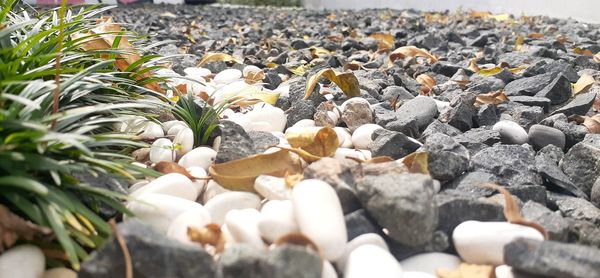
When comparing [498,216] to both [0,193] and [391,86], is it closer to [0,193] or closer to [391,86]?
[0,193]

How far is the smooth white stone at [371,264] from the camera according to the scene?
2.04ft

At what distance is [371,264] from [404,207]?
86 millimetres

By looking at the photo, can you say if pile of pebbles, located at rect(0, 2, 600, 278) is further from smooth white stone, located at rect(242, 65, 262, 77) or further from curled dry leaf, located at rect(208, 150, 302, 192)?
smooth white stone, located at rect(242, 65, 262, 77)

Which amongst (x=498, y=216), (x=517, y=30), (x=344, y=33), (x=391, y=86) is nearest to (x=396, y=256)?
(x=498, y=216)

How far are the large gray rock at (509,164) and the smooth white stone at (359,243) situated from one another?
319mm

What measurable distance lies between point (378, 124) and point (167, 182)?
1.75 ft

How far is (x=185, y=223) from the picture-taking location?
27.7 inches

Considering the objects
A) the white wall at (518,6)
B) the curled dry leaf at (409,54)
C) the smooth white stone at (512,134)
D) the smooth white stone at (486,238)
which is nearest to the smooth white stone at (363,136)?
the smooth white stone at (512,134)

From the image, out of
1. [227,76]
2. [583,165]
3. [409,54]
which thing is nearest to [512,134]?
[583,165]

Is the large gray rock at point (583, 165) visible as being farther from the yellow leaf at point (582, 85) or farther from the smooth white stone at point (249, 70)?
the smooth white stone at point (249, 70)

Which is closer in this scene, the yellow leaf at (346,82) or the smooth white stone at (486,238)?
the smooth white stone at (486,238)

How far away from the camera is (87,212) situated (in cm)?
67

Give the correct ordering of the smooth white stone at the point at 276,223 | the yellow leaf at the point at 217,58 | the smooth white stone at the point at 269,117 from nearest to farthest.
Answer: the smooth white stone at the point at 276,223 → the smooth white stone at the point at 269,117 → the yellow leaf at the point at 217,58

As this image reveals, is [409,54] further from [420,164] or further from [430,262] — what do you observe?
[430,262]
